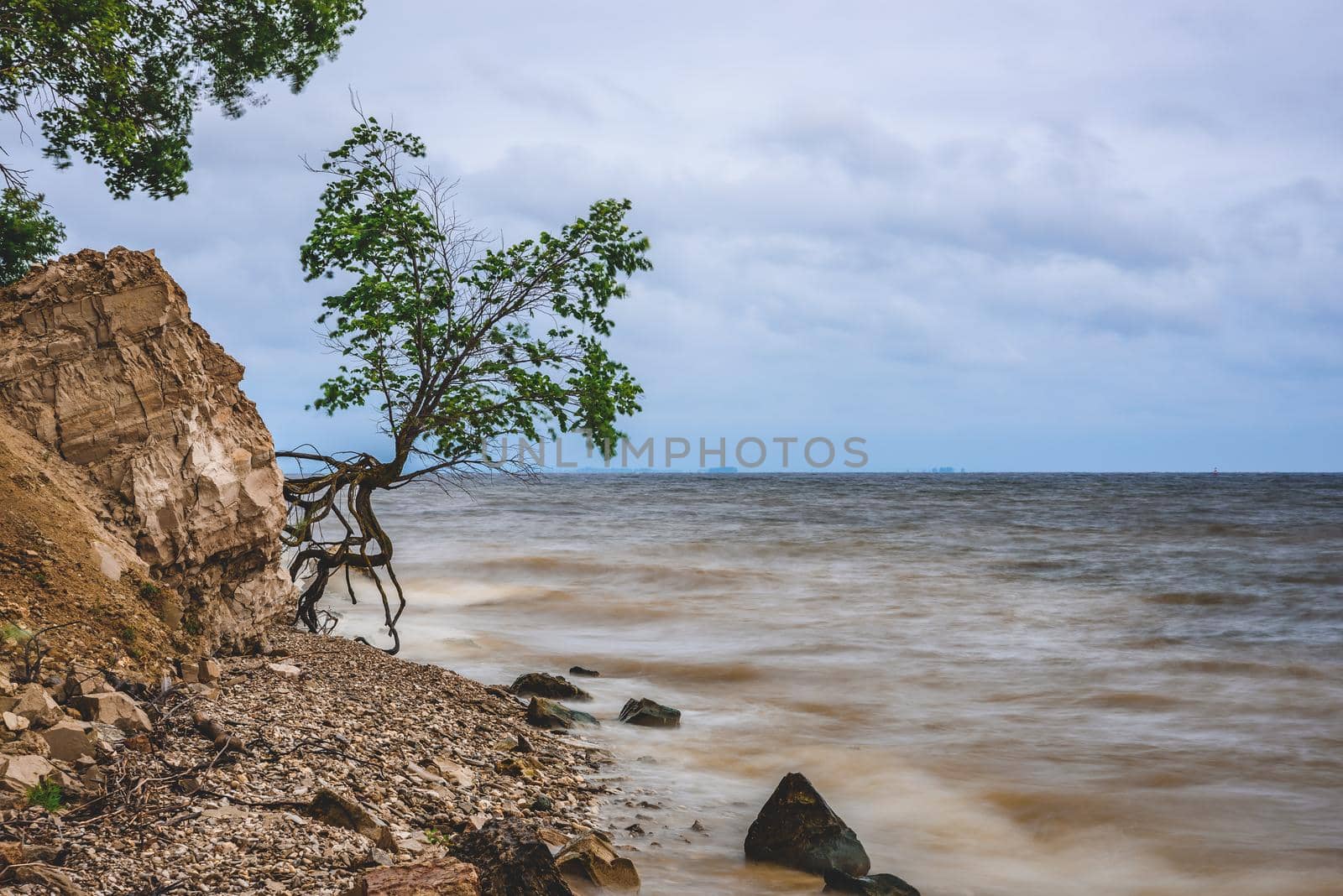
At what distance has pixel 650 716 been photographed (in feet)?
34.4

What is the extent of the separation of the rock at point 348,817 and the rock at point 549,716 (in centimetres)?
405

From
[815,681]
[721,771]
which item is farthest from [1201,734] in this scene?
[721,771]

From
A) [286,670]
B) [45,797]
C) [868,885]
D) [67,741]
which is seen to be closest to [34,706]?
[67,741]

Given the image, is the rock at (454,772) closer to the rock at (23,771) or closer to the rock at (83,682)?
the rock at (83,682)

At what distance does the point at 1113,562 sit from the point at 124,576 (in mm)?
28125

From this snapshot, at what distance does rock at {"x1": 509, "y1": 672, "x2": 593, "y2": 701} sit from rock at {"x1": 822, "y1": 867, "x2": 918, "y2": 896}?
5.32 meters

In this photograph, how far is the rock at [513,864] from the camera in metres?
4.90

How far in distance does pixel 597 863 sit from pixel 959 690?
28.3ft

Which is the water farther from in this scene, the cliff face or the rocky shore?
the cliff face

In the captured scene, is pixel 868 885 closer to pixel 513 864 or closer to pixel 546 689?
pixel 513 864

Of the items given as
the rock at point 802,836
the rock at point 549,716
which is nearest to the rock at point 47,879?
the rock at point 802,836

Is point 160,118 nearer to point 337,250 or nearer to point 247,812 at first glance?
point 337,250

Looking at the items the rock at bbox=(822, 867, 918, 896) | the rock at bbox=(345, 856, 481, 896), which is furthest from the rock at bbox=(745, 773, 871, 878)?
the rock at bbox=(345, 856, 481, 896)

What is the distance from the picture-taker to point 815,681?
1356cm
